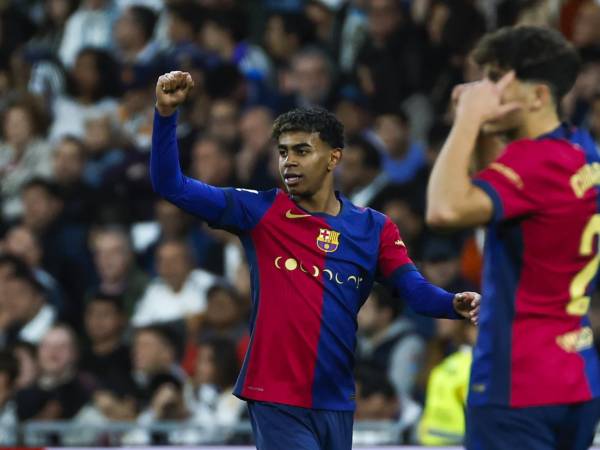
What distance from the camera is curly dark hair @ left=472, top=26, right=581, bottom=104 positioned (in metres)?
3.82

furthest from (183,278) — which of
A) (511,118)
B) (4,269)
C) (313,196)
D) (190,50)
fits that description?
(511,118)

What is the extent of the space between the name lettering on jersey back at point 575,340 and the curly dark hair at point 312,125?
1701 millimetres

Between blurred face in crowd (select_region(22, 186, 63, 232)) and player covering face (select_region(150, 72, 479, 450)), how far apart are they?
5673 mm

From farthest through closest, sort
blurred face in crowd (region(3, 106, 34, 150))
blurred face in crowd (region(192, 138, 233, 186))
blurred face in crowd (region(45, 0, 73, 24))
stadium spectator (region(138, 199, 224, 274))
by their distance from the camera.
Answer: blurred face in crowd (region(45, 0, 73, 24))
blurred face in crowd (region(3, 106, 34, 150))
blurred face in crowd (region(192, 138, 233, 186))
stadium spectator (region(138, 199, 224, 274))

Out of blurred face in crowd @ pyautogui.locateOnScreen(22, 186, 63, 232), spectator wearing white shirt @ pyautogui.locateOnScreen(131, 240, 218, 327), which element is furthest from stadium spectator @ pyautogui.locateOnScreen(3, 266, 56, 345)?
spectator wearing white shirt @ pyautogui.locateOnScreen(131, 240, 218, 327)

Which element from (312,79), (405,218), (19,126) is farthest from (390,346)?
(19,126)

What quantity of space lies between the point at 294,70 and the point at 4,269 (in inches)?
106

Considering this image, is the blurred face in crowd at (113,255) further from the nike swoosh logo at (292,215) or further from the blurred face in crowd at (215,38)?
the nike swoosh logo at (292,215)

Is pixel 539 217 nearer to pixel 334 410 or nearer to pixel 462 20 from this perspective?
pixel 334 410

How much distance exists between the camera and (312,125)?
5266mm

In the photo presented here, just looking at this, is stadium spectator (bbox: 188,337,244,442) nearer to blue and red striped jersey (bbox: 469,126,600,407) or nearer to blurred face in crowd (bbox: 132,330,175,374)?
blurred face in crowd (bbox: 132,330,175,374)

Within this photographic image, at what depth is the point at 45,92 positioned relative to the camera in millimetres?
11891

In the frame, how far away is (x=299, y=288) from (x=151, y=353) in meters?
4.37

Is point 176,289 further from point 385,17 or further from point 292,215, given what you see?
point 292,215
